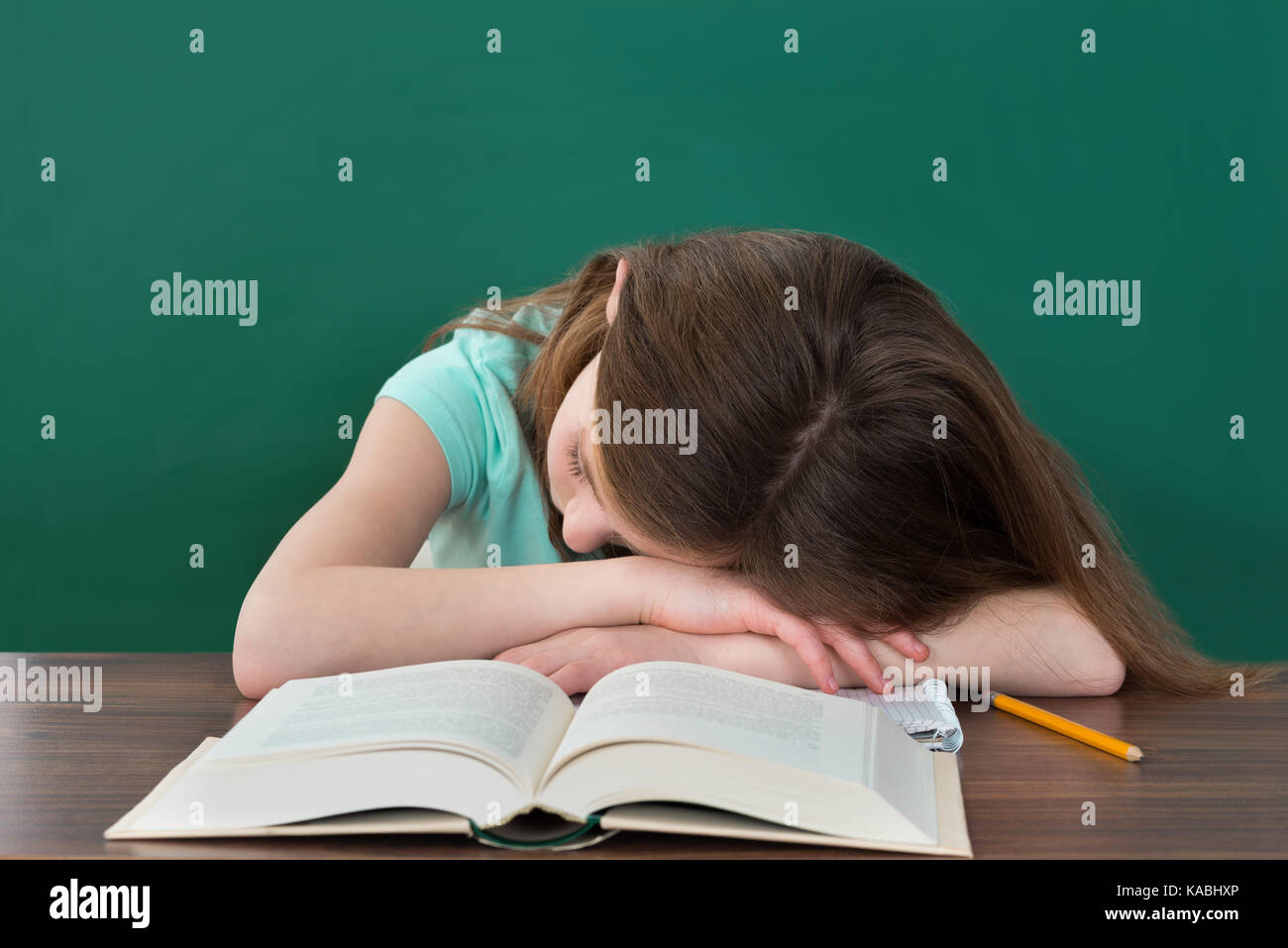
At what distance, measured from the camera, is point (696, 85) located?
1751mm

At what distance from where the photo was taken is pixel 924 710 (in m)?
0.78

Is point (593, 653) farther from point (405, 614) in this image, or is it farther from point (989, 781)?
point (989, 781)

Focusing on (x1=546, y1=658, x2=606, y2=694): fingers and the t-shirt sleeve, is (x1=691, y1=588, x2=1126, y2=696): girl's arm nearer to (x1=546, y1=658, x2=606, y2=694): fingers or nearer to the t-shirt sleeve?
(x1=546, y1=658, x2=606, y2=694): fingers

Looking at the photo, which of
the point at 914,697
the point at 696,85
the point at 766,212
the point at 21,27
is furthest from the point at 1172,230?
the point at 21,27

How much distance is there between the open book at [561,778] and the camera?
538 millimetres

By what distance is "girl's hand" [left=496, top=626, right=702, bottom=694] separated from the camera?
0.83 metres

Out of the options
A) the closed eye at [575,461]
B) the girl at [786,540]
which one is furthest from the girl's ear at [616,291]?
the closed eye at [575,461]

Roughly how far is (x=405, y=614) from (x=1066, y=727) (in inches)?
21.0

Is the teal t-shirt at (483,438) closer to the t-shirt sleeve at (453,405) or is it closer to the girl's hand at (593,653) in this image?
the t-shirt sleeve at (453,405)

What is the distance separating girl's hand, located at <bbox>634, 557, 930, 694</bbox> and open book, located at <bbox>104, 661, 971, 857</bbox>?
191 mm

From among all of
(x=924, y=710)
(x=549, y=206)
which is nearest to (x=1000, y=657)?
(x=924, y=710)

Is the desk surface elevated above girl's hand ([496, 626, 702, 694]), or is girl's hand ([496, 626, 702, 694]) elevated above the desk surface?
girl's hand ([496, 626, 702, 694])

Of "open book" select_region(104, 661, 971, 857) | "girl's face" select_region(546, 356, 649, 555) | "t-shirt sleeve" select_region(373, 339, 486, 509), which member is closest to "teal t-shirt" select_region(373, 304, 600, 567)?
"t-shirt sleeve" select_region(373, 339, 486, 509)
